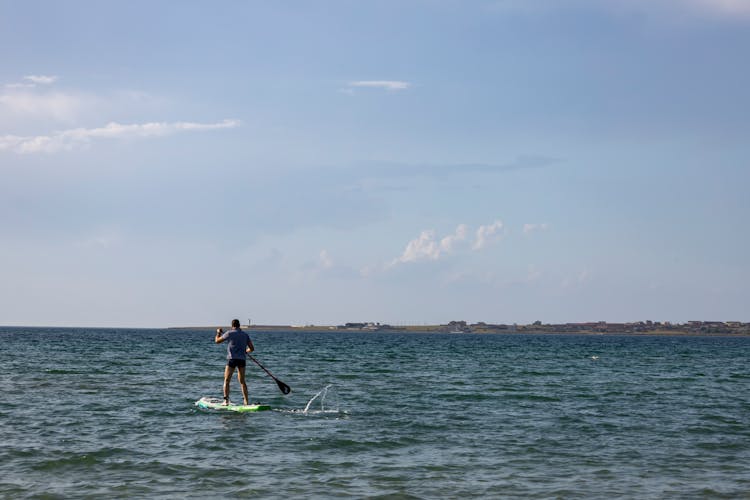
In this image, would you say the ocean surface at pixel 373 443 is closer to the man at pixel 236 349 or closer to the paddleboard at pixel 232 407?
the paddleboard at pixel 232 407

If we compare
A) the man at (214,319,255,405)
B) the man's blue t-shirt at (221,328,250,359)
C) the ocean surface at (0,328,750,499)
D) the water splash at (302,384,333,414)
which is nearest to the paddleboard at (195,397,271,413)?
the man at (214,319,255,405)

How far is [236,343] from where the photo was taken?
23.1m

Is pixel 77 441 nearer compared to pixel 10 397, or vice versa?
pixel 77 441

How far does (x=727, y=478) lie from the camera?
46.5 feet

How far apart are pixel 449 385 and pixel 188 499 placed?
71.1 ft

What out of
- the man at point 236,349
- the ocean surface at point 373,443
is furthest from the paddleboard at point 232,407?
the ocean surface at point 373,443

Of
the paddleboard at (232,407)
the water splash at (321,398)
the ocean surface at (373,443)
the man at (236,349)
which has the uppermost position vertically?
the man at (236,349)

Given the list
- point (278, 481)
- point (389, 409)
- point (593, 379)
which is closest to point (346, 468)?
point (278, 481)

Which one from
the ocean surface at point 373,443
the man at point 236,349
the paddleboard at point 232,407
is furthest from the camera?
the man at point 236,349

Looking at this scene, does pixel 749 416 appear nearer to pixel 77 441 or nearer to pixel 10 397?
pixel 77 441

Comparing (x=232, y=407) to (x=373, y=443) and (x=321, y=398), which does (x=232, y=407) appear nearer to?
(x=321, y=398)

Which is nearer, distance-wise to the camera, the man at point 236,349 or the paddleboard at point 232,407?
the paddleboard at point 232,407

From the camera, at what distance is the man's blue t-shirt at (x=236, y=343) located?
23078mm

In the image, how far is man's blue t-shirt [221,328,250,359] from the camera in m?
23.1
